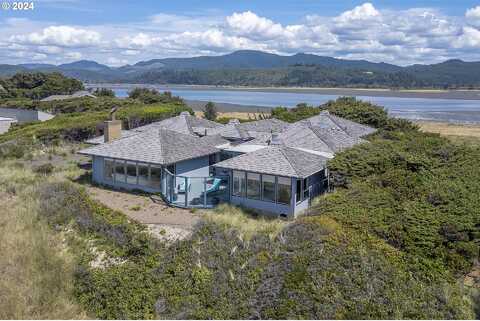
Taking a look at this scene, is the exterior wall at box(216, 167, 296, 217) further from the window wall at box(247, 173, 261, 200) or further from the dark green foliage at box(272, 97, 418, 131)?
the dark green foliage at box(272, 97, 418, 131)

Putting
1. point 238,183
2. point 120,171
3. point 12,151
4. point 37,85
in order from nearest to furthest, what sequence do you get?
point 238,183
point 120,171
point 12,151
point 37,85

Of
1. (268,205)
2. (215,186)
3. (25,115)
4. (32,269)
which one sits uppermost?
(25,115)

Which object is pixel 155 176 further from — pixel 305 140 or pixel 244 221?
pixel 305 140

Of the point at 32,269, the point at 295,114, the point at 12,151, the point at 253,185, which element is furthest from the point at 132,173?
the point at 295,114

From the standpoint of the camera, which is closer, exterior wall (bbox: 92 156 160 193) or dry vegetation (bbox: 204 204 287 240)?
dry vegetation (bbox: 204 204 287 240)

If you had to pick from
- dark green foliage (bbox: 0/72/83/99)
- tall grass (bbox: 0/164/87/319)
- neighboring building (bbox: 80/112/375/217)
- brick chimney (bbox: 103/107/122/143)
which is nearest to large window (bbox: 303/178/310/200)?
neighboring building (bbox: 80/112/375/217)

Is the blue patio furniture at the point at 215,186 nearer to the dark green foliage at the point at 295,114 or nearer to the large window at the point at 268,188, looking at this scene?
the large window at the point at 268,188

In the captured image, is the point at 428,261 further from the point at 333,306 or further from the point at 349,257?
the point at 333,306

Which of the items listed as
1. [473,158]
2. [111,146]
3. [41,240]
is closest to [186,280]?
[41,240]
